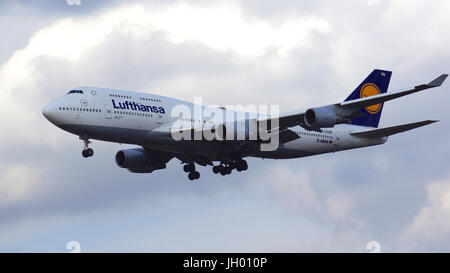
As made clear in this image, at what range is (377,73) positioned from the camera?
2926 inches

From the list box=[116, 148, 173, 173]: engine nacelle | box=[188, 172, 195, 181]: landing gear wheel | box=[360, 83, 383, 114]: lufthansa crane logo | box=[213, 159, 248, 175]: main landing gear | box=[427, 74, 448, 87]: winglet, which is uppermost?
box=[360, 83, 383, 114]: lufthansa crane logo

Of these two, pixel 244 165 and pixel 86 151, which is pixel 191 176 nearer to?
pixel 244 165

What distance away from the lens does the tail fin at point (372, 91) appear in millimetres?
72438

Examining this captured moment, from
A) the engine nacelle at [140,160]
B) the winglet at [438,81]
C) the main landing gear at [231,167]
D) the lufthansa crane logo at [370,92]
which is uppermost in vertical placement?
the lufthansa crane logo at [370,92]

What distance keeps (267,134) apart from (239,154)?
3154mm

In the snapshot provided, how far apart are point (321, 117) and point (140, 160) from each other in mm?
18153

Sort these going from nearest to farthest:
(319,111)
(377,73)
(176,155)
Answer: (319,111) < (176,155) < (377,73)

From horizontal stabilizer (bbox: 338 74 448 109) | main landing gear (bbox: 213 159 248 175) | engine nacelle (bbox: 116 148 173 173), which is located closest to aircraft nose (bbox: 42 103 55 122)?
engine nacelle (bbox: 116 148 173 173)

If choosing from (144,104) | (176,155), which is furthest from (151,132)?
(176,155)

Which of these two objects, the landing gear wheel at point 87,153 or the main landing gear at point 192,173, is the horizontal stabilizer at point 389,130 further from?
the landing gear wheel at point 87,153

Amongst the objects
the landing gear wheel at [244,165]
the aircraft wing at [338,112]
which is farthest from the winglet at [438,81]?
the landing gear wheel at [244,165]

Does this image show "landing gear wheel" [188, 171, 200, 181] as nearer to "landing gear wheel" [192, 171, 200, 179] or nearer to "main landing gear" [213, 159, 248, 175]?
"landing gear wheel" [192, 171, 200, 179]

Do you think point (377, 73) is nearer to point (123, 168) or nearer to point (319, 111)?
point (319, 111)

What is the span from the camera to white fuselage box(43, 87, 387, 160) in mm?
58562
